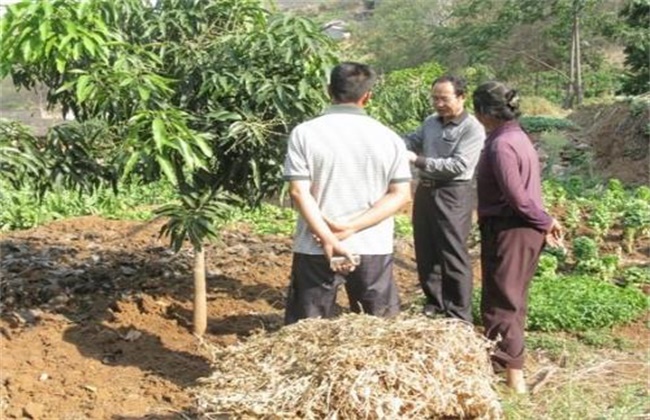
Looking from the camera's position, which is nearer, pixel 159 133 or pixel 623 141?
pixel 159 133

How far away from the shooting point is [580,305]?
19.5 feet

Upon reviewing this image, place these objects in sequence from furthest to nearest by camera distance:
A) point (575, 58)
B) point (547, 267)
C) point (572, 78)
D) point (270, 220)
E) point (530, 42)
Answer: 1. point (530, 42)
2. point (572, 78)
3. point (575, 58)
4. point (270, 220)
5. point (547, 267)

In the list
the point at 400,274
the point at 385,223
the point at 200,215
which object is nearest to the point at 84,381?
the point at 200,215

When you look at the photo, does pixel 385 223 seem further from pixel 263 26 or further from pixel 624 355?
pixel 624 355

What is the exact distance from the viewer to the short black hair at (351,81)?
374 centimetres

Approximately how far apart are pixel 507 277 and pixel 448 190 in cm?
102

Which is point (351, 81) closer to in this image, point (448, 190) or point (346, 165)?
point (346, 165)

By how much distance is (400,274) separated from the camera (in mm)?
7098

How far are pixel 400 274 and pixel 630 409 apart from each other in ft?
9.86

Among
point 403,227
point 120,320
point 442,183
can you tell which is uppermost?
point 442,183

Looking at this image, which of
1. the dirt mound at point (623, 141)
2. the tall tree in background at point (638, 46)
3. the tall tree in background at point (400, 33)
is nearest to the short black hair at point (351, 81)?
the dirt mound at point (623, 141)

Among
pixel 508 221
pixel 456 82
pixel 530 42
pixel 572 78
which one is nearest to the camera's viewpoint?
pixel 508 221

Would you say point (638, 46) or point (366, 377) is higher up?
point (366, 377)

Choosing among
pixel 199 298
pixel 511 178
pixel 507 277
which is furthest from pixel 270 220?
pixel 511 178
